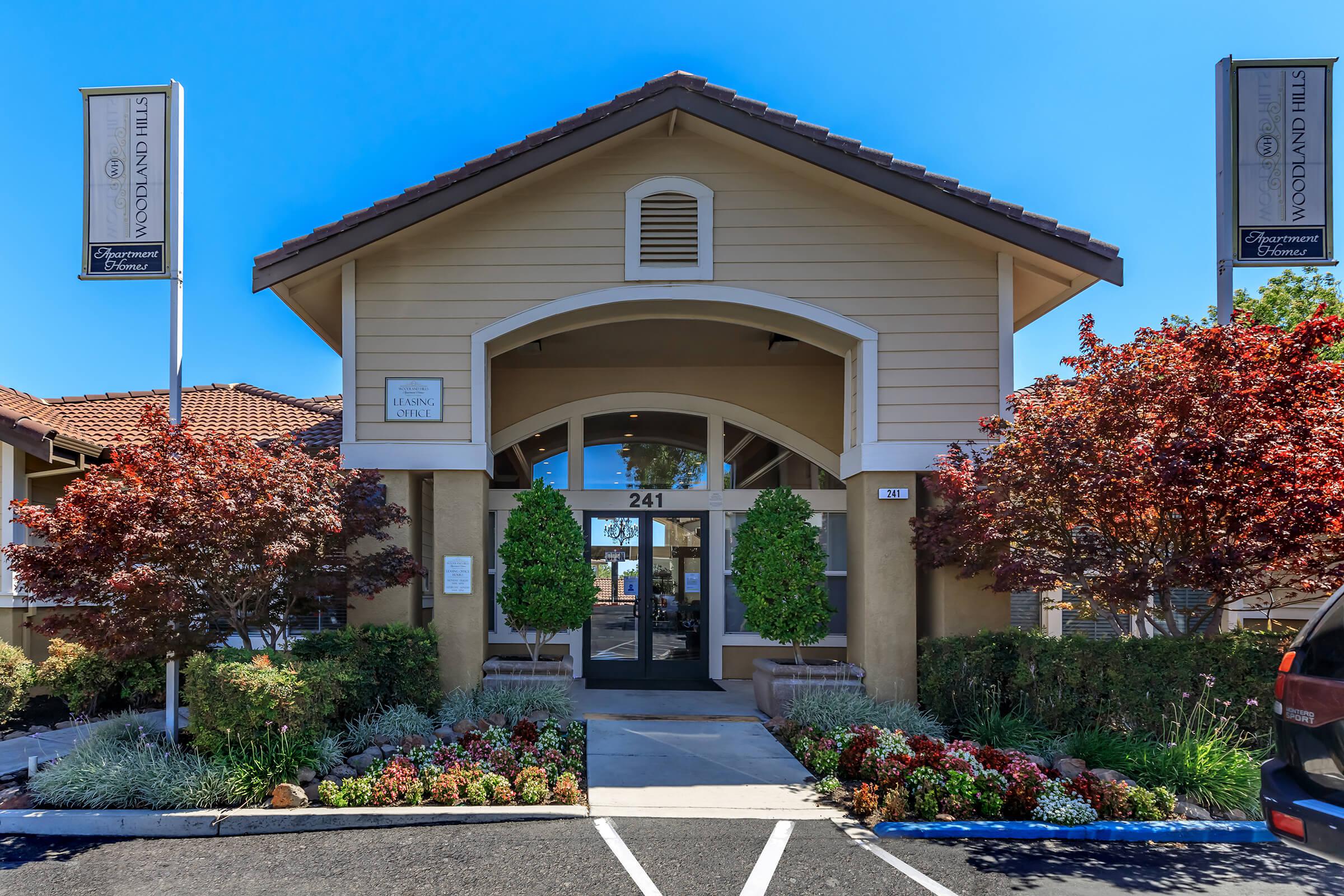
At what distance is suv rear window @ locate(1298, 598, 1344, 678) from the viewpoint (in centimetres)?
404

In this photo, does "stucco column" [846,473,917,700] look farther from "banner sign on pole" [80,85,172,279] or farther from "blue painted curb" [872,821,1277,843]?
"banner sign on pole" [80,85,172,279]

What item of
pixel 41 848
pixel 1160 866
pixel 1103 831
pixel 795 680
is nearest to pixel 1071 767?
pixel 1103 831

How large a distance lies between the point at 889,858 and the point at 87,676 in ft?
30.1

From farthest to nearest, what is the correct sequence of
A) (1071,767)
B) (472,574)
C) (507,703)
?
1. (472,574)
2. (507,703)
3. (1071,767)

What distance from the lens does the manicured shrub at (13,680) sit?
29.5 ft

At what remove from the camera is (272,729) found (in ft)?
22.1

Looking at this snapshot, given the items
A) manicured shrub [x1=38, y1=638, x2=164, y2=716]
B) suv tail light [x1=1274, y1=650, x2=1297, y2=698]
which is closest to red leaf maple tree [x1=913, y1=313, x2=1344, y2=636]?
suv tail light [x1=1274, y1=650, x2=1297, y2=698]

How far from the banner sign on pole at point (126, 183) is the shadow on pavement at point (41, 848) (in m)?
5.31

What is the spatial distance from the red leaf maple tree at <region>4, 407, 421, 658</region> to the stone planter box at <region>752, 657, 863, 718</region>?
4.85 metres

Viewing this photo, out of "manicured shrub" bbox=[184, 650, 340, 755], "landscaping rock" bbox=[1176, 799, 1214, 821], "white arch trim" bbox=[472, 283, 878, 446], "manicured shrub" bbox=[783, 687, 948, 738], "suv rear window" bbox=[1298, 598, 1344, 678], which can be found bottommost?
"landscaping rock" bbox=[1176, 799, 1214, 821]

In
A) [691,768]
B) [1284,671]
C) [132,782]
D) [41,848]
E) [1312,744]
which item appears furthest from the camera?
[691,768]

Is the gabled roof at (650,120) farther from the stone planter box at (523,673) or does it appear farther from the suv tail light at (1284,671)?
the suv tail light at (1284,671)

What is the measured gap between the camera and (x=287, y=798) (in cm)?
626

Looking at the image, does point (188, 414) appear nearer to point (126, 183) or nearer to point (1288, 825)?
point (126, 183)
